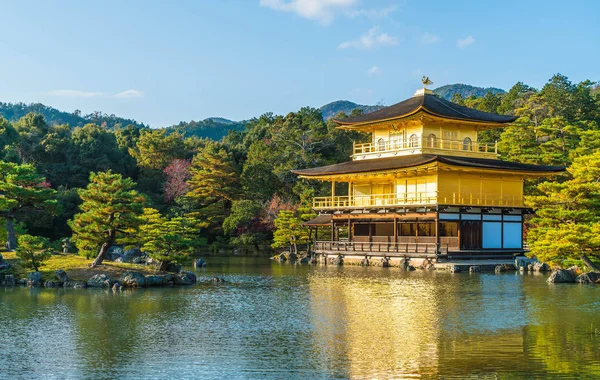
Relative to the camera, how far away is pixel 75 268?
25.6 meters

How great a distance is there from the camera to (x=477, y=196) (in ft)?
120

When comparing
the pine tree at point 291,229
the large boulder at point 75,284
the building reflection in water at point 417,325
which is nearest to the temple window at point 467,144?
the pine tree at point 291,229

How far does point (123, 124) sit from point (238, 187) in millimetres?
98458

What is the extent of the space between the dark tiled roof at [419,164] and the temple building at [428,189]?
5 centimetres

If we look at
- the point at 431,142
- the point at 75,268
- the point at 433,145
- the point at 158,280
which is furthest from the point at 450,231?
the point at 75,268

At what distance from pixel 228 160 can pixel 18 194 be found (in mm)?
29596

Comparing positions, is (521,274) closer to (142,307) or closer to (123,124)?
(142,307)

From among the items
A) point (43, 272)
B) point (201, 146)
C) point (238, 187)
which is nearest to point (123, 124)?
point (201, 146)

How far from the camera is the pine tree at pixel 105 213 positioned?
25.0 metres

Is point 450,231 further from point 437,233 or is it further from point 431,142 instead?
point 431,142

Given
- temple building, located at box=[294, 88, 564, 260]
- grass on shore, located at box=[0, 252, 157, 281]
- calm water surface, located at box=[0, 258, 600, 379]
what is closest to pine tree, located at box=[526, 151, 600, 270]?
calm water surface, located at box=[0, 258, 600, 379]

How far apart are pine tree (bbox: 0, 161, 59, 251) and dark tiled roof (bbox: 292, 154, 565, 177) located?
54.4ft

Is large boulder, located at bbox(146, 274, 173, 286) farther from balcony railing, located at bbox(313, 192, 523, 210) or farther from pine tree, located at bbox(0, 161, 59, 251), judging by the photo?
balcony railing, located at bbox(313, 192, 523, 210)

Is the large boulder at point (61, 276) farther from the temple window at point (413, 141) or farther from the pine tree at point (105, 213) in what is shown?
the temple window at point (413, 141)
